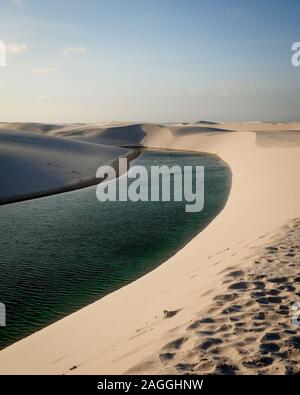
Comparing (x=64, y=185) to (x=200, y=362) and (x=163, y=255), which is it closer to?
(x=163, y=255)

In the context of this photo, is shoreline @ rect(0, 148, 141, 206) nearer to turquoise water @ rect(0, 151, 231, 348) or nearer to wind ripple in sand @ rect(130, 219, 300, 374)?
turquoise water @ rect(0, 151, 231, 348)

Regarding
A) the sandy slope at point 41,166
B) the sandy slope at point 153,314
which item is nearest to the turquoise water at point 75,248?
the sandy slope at point 153,314

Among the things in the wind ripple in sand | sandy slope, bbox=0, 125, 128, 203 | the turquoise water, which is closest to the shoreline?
sandy slope, bbox=0, 125, 128, 203

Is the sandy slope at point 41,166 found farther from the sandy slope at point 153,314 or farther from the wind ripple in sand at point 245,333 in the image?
the wind ripple in sand at point 245,333

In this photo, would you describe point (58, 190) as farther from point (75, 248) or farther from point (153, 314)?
point (153, 314)

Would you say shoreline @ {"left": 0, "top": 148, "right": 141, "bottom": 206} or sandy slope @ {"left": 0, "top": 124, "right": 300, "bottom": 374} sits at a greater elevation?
shoreline @ {"left": 0, "top": 148, "right": 141, "bottom": 206}
